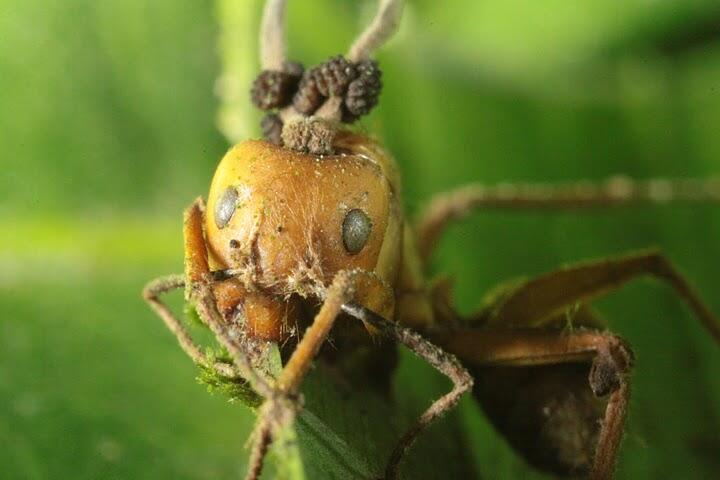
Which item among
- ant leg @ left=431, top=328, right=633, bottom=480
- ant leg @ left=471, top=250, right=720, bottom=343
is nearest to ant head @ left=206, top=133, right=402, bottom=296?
ant leg @ left=431, top=328, right=633, bottom=480

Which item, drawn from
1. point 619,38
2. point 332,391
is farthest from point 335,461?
point 619,38

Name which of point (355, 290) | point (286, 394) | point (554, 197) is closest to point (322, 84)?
point (355, 290)

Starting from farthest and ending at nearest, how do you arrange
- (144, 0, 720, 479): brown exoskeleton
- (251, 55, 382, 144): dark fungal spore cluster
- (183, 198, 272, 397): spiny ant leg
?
(251, 55, 382, 144): dark fungal spore cluster < (144, 0, 720, 479): brown exoskeleton < (183, 198, 272, 397): spiny ant leg

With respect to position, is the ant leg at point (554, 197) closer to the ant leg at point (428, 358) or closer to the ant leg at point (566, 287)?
the ant leg at point (566, 287)

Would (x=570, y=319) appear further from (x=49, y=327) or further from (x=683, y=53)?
(x=683, y=53)

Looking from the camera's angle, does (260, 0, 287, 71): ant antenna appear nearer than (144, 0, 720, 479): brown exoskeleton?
No

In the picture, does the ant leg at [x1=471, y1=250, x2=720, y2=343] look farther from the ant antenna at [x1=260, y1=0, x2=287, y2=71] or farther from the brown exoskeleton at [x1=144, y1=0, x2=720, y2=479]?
the ant antenna at [x1=260, y1=0, x2=287, y2=71]

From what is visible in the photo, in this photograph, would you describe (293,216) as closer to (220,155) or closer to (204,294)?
(204,294)
